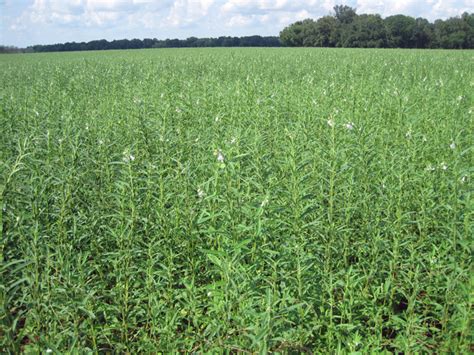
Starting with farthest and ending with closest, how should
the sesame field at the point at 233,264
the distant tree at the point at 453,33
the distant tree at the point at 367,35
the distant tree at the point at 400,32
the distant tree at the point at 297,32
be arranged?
the distant tree at the point at 297,32 → the distant tree at the point at 400,32 → the distant tree at the point at 367,35 → the distant tree at the point at 453,33 → the sesame field at the point at 233,264

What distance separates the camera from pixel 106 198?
4578 mm

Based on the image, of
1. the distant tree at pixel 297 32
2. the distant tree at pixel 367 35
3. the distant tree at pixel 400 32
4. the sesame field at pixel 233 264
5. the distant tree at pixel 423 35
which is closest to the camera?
the sesame field at pixel 233 264

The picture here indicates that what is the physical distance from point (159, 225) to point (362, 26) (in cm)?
6585

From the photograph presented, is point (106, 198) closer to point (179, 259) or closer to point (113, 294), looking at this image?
point (179, 259)

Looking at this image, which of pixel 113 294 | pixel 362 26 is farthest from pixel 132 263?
pixel 362 26

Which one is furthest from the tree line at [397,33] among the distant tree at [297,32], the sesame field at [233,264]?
the sesame field at [233,264]

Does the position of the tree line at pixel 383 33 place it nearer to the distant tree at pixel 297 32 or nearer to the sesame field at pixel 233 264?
the distant tree at pixel 297 32

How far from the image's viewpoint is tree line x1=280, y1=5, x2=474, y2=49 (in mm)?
61250

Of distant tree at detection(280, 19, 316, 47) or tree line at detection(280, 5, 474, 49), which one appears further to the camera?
distant tree at detection(280, 19, 316, 47)

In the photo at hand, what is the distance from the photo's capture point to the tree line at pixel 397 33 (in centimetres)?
6125

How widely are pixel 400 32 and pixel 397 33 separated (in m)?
0.45

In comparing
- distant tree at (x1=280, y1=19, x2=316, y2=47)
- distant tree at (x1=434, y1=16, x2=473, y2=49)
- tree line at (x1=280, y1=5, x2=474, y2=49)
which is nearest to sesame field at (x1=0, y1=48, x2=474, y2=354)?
tree line at (x1=280, y1=5, x2=474, y2=49)

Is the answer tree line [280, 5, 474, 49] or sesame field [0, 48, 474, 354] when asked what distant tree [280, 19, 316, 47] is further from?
sesame field [0, 48, 474, 354]

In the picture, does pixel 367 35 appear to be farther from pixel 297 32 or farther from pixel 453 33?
pixel 297 32
